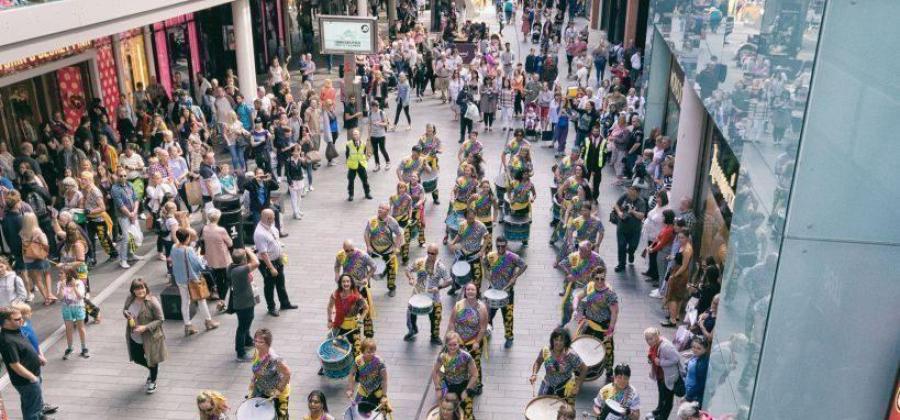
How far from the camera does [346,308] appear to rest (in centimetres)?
1015

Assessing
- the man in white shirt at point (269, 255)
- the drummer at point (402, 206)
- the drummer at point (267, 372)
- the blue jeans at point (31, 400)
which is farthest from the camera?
the drummer at point (402, 206)

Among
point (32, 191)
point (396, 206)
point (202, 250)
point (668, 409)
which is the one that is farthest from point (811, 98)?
point (32, 191)

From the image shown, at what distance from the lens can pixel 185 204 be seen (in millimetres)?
15711

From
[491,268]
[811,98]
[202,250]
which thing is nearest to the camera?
[811,98]

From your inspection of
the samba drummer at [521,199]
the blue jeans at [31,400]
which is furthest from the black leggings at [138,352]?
the samba drummer at [521,199]

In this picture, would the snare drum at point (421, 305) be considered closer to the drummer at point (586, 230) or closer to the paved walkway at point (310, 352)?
the paved walkway at point (310, 352)

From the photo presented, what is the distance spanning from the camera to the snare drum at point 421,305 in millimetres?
10820

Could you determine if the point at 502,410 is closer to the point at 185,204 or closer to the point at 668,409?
the point at 668,409

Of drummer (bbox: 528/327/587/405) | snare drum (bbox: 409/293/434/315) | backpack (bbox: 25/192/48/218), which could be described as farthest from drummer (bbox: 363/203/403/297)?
backpack (bbox: 25/192/48/218)

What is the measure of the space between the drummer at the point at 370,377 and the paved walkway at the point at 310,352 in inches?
48.7

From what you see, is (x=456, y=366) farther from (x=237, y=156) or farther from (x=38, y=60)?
(x=38, y=60)

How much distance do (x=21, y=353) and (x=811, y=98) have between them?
8.29 meters

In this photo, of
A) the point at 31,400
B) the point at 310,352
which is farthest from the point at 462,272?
the point at 31,400

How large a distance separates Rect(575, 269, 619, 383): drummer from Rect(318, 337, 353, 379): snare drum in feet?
9.28
